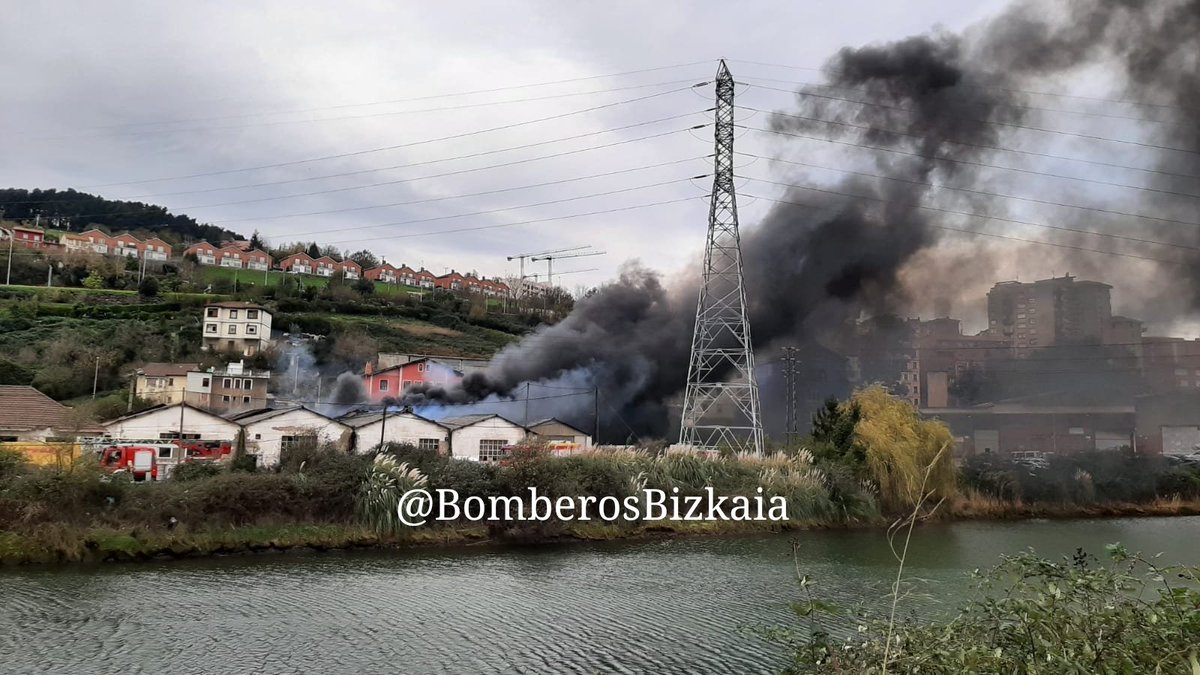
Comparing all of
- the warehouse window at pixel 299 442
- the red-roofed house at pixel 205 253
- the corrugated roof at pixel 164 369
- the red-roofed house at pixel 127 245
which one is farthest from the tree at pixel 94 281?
the warehouse window at pixel 299 442

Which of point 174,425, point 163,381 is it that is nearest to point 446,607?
point 174,425

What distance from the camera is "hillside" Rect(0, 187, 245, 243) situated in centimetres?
11275

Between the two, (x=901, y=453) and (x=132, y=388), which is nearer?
(x=901, y=453)

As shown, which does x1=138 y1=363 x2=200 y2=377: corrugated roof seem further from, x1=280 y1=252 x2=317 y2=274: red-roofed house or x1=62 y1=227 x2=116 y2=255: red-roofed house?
x1=280 y1=252 x2=317 y2=274: red-roofed house

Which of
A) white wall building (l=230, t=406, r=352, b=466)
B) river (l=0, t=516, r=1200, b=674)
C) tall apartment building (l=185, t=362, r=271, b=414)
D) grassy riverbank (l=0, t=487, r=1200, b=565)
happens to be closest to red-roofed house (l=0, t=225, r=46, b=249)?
tall apartment building (l=185, t=362, r=271, b=414)

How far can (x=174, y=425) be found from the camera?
3400 cm

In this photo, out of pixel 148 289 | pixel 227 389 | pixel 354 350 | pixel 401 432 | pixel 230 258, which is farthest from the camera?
pixel 230 258

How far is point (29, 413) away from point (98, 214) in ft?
332

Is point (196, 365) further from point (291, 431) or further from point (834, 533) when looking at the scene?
point (834, 533)

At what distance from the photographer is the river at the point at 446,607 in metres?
13.5

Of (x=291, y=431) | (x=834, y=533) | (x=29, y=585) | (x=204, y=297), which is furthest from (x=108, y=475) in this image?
(x=204, y=297)

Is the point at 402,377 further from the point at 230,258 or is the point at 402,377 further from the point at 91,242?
the point at 91,242

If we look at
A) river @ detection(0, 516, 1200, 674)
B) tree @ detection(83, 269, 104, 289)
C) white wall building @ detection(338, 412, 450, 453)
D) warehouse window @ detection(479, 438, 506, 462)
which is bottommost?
river @ detection(0, 516, 1200, 674)

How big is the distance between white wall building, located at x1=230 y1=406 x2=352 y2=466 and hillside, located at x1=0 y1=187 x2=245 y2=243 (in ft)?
284
